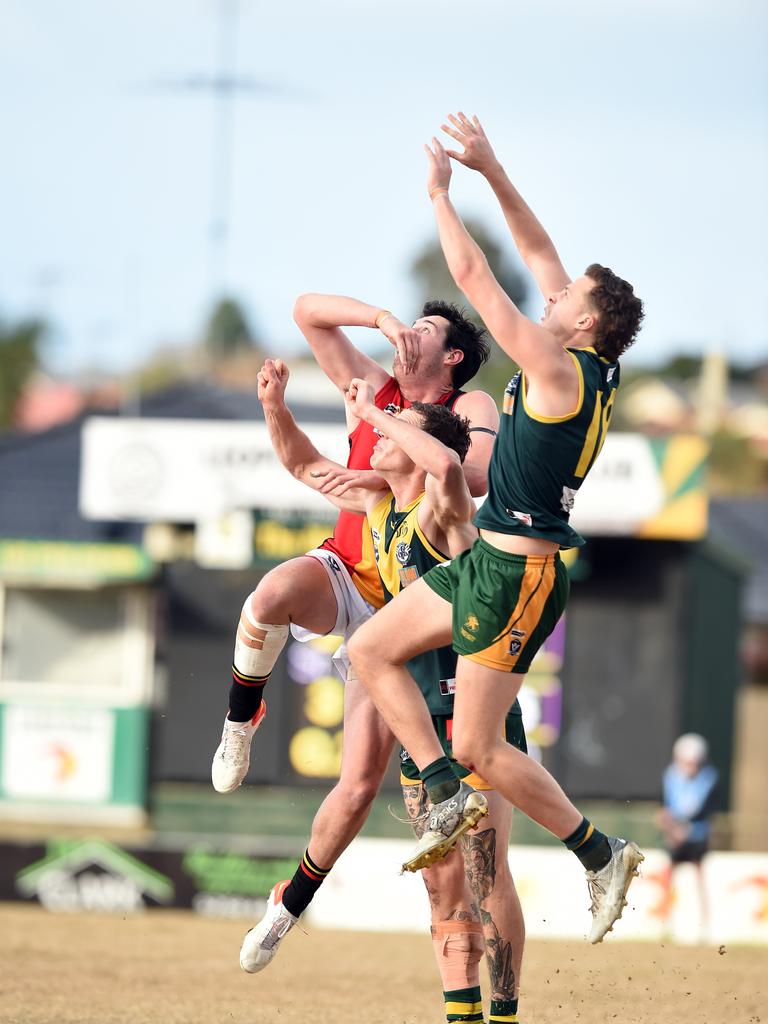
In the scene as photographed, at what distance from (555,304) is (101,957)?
290 inches

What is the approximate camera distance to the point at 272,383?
6391 millimetres

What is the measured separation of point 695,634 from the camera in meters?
16.6

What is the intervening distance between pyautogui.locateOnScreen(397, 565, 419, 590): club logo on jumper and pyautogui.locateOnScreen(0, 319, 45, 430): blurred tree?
5614cm

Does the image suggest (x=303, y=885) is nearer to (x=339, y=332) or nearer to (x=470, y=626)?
(x=470, y=626)

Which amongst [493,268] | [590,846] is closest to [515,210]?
[590,846]

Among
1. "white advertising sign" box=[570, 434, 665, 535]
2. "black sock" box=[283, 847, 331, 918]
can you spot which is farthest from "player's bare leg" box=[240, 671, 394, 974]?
"white advertising sign" box=[570, 434, 665, 535]

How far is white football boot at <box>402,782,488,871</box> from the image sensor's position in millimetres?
5734

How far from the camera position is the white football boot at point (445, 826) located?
5.73 metres

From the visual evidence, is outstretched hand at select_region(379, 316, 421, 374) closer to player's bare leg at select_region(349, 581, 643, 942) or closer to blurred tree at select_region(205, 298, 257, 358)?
player's bare leg at select_region(349, 581, 643, 942)

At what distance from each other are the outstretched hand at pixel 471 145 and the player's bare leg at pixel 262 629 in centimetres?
162

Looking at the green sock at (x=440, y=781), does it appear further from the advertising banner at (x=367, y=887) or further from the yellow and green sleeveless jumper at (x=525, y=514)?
the advertising banner at (x=367, y=887)

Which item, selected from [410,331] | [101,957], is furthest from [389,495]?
[101,957]

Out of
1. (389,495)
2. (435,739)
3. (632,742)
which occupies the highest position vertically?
(389,495)

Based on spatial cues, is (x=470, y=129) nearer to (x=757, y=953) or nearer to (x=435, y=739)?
(x=435, y=739)
